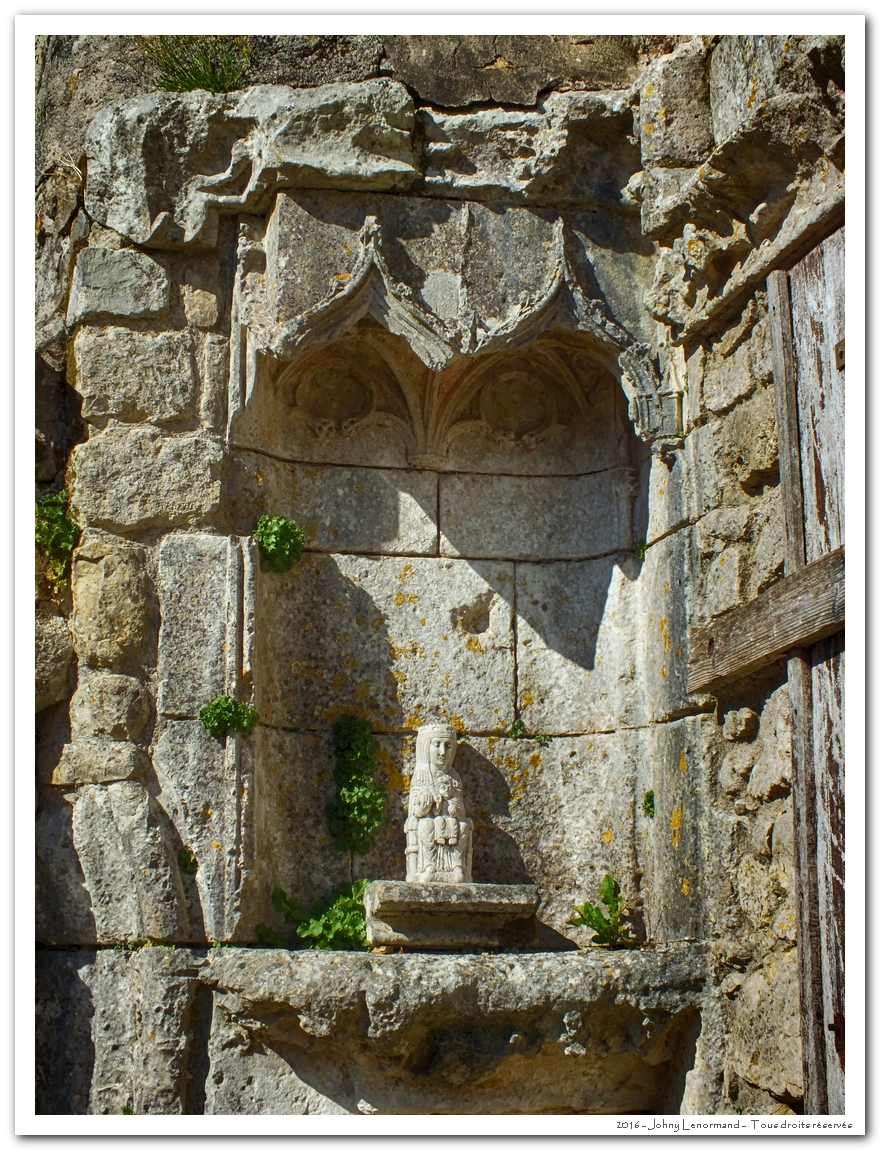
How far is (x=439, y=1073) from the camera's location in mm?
6414

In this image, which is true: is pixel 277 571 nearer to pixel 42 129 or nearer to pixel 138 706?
pixel 138 706

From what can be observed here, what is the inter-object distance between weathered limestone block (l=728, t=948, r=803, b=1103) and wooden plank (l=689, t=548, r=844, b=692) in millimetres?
1243

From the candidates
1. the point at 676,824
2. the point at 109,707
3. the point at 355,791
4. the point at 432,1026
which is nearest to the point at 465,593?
the point at 355,791

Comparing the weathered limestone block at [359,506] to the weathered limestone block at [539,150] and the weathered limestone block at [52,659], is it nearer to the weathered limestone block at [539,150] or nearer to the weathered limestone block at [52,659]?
the weathered limestone block at [52,659]

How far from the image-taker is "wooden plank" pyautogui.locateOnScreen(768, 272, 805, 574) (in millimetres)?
5750

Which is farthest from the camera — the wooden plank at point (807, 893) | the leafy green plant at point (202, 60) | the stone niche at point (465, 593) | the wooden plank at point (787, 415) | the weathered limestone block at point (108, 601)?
the leafy green plant at point (202, 60)

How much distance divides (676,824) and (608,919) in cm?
68

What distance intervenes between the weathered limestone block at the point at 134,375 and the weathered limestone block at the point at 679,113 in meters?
2.60

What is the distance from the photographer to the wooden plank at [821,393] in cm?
550

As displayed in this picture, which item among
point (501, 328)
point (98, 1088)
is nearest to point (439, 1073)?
point (98, 1088)

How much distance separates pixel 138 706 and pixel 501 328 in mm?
2662

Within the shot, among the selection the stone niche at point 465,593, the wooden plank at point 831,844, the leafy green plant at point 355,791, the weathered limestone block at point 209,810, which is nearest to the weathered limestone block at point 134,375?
the stone niche at point 465,593

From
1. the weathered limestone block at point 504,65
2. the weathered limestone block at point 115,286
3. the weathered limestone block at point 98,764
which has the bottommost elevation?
the weathered limestone block at point 98,764

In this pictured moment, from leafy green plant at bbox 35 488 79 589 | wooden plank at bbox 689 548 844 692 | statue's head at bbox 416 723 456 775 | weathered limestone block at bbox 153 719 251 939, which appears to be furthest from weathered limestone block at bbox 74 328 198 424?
wooden plank at bbox 689 548 844 692
